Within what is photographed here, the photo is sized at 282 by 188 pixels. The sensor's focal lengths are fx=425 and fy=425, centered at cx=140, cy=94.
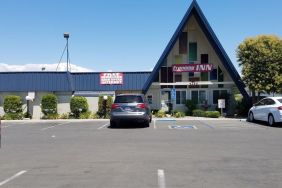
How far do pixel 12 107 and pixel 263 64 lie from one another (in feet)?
58.3

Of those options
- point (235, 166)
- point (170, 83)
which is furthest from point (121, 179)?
point (170, 83)

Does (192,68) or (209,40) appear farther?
(192,68)

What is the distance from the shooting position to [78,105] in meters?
30.5

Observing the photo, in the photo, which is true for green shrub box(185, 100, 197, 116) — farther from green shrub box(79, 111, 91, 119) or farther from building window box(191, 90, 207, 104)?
green shrub box(79, 111, 91, 119)

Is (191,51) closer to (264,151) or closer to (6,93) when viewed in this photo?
(6,93)

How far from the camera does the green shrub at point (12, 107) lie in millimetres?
30234

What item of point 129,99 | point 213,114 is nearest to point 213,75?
point 213,114

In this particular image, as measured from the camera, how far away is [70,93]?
32844 millimetres

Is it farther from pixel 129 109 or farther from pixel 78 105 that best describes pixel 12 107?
pixel 129 109

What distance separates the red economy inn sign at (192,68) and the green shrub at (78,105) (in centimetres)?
745

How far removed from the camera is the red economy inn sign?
32375 millimetres

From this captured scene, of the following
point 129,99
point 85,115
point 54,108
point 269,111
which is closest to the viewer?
point 129,99

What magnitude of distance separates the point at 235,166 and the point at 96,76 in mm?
24865

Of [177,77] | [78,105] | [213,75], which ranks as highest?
[213,75]
